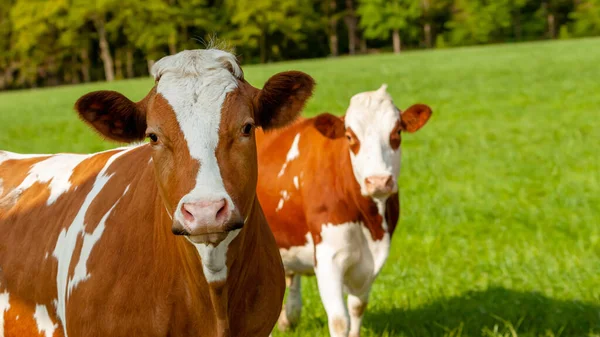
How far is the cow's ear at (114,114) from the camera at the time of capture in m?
3.14

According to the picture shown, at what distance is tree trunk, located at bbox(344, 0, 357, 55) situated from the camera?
88562 mm

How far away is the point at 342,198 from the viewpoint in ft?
18.0

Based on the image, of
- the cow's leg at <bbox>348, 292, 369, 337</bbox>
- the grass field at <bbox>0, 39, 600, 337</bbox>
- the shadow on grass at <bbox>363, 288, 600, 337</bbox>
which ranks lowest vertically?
the grass field at <bbox>0, 39, 600, 337</bbox>

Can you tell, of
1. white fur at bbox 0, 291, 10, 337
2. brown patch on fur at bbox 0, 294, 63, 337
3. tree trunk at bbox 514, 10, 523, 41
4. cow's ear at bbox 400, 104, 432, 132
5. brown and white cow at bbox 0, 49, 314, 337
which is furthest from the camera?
tree trunk at bbox 514, 10, 523, 41

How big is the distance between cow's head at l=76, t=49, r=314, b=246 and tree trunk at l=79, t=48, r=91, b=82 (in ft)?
259

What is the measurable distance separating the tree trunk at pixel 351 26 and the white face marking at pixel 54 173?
84.4m

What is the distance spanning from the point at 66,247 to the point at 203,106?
1.21 metres

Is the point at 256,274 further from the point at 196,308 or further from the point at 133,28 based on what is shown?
the point at 133,28

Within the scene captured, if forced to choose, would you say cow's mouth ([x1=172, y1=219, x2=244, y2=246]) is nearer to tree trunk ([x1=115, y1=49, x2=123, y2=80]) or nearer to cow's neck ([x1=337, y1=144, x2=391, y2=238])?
cow's neck ([x1=337, y1=144, x2=391, y2=238])

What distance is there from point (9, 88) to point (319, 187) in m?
84.2

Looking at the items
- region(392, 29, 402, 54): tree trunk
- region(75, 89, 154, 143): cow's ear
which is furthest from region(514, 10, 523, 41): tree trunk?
region(75, 89, 154, 143): cow's ear

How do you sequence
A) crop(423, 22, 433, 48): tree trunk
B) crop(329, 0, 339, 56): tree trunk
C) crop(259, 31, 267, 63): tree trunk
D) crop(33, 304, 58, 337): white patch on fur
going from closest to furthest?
crop(33, 304, 58, 337): white patch on fur, crop(259, 31, 267, 63): tree trunk, crop(329, 0, 339, 56): tree trunk, crop(423, 22, 433, 48): tree trunk

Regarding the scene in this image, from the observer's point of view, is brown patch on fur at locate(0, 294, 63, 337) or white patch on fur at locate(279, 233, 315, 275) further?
white patch on fur at locate(279, 233, 315, 275)

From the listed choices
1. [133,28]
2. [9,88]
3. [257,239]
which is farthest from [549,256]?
[9,88]
